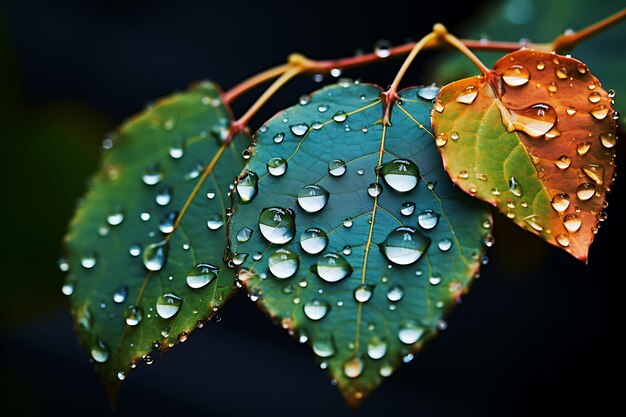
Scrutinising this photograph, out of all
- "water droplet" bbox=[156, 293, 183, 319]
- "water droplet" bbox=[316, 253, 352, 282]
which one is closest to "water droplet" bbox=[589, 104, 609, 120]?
"water droplet" bbox=[316, 253, 352, 282]

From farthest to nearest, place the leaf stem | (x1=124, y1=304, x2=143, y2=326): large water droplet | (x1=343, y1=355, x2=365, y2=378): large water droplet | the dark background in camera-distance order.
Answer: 1. the dark background
2. the leaf stem
3. (x1=124, y1=304, x2=143, y2=326): large water droplet
4. (x1=343, y1=355, x2=365, y2=378): large water droplet

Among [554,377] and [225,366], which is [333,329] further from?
[225,366]

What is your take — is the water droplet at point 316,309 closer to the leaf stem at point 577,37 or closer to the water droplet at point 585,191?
A: the water droplet at point 585,191

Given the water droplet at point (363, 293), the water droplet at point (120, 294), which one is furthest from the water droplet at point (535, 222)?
the water droplet at point (120, 294)

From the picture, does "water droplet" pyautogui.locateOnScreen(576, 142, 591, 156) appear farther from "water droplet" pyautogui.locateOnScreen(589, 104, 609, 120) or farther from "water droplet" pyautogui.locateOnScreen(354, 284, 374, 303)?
"water droplet" pyautogui.locateOnScreen(354, 284, 374, 303)

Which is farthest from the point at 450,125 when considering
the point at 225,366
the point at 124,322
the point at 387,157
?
the point at 225,366

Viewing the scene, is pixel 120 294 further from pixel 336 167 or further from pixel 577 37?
pixel 577 37

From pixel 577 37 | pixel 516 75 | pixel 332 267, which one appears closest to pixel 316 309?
pixel 332 267
